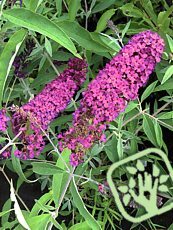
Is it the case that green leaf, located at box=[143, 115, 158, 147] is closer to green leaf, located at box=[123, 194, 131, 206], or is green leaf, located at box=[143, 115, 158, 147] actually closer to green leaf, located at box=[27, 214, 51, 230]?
green leaf, located at box=[123, 194, 131, 206]

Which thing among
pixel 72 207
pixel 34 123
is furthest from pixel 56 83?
pixel 72 207

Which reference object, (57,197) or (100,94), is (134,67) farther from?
(57,197)

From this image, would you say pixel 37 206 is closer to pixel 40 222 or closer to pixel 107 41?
pixel 40 222

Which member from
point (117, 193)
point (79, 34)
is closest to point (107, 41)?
point (79, 34)

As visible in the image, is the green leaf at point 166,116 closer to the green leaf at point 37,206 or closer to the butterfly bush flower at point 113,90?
the butterfly bush flower at point 113,90

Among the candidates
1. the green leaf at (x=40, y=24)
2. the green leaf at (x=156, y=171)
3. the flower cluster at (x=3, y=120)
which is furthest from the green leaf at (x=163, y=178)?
the green leaf at (x=40, y=24)

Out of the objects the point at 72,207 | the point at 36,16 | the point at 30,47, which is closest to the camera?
the point at 36,16

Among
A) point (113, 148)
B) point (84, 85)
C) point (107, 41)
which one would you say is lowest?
point (113, 148)
